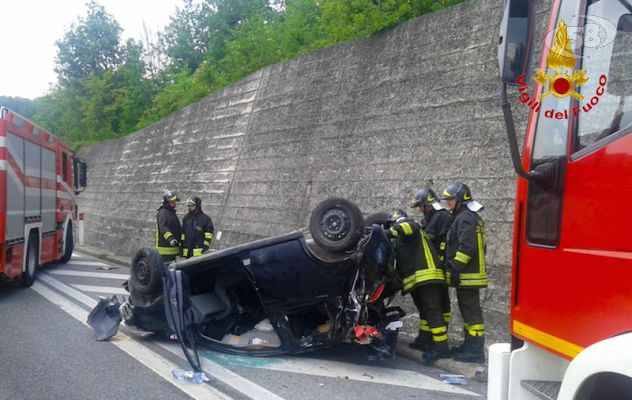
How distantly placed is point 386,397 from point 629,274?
2859 millimetres

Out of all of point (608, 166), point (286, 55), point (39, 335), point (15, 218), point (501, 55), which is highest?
point (286, 55)

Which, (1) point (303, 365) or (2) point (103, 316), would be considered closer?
(1) point (303, 365)

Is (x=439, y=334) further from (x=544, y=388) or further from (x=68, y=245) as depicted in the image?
(x=68, y=245)

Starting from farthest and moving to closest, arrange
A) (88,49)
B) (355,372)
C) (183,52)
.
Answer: (88,49) → (183,52) → (355,372)

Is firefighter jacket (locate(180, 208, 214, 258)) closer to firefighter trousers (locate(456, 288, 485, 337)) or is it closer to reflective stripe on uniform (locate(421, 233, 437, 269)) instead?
reflective stripe on uniform (locate(421, 233, 437, 269))

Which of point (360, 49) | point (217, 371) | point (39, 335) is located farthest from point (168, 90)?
point (217, 371)

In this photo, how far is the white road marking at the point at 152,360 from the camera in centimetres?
434

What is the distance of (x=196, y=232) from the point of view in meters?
8.79

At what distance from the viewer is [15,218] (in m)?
8.84

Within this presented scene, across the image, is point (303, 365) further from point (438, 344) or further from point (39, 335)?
point (39, 335)

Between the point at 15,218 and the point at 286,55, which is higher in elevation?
the point at 286,55

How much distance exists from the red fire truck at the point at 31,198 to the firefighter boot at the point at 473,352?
683cm

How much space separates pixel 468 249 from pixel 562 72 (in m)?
3.02

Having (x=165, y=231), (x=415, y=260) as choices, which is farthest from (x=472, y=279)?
(x=165, y=231)
